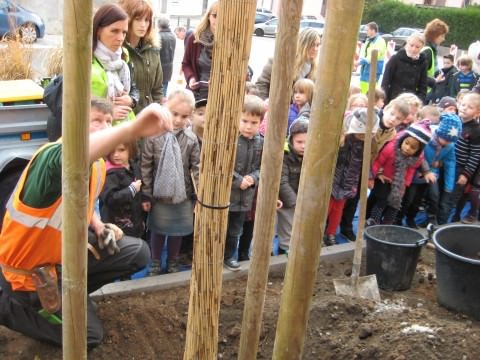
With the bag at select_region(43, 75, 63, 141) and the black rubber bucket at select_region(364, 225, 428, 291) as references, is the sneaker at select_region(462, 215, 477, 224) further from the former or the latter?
the bag at select_region(43, 75, 63, 141)

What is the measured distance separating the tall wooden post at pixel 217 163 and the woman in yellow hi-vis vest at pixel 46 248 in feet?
1.08

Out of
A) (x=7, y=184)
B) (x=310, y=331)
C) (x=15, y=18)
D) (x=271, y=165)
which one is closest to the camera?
(x=271, y=165)

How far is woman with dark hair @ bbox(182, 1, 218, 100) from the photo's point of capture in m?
5.03

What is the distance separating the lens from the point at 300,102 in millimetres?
5055

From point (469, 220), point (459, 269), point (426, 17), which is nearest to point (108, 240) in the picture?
point (459, 269)

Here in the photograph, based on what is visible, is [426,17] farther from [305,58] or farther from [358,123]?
[358,123]

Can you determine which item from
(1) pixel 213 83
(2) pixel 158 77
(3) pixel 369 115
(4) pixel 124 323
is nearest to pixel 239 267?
(4) pixel 124 323

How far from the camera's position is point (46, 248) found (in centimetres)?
268

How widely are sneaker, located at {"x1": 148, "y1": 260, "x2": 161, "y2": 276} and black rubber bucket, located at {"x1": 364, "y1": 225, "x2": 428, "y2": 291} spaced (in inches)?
64.2

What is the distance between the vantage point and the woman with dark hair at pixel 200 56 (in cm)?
503

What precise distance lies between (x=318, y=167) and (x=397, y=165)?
148 inches

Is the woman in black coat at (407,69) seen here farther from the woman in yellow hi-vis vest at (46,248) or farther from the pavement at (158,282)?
the woman in yellow hi-vis vest at (46,248)

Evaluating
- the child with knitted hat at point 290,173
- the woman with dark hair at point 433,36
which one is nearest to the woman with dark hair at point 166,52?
the woman with dark hair at point 433,36

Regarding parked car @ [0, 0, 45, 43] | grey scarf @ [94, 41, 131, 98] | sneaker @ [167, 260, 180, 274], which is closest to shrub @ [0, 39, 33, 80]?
grey scarf @ [94, 41, 131, 98]
